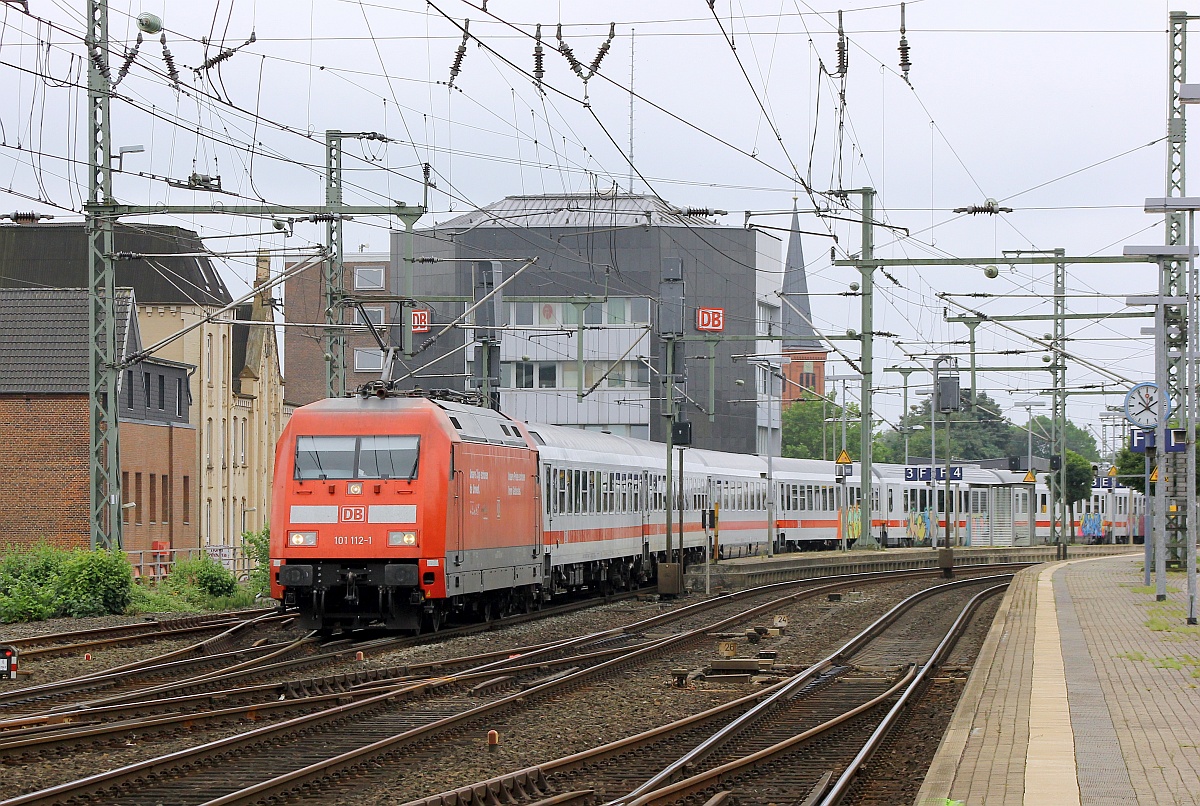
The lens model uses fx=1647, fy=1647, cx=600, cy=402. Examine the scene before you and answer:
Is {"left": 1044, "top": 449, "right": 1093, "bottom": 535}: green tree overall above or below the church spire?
below

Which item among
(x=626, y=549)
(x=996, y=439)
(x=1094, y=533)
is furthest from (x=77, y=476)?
(x=996, y=439)

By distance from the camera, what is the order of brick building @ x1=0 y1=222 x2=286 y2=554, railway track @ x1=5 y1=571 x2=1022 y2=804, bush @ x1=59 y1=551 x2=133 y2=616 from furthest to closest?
brick building @ x1=0 y1=222 x2=286 y2=554, bush @ x1=59 y1=551 x2=133 y2=616, railway track @ x1=5 y1=571 x2=1022 y2=804

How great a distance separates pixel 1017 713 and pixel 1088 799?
397cm

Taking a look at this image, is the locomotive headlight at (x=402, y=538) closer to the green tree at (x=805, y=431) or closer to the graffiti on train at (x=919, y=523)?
the graffiti on train at (x=919, y=523)

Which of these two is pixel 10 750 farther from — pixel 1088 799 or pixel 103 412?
pixel 103 412

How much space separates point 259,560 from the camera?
3325cm

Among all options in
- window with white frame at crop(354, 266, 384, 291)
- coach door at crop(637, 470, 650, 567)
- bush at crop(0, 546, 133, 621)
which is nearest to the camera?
bush at crop(0, 546, 133, 621)

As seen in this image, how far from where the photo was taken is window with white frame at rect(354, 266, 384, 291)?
93.9 m

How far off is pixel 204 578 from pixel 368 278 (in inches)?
2473

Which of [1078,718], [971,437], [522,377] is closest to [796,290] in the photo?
[971,437]

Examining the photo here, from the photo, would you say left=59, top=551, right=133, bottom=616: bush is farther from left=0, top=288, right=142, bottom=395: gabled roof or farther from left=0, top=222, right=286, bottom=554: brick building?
left=0, top=222, right=286, bottom=554: brick building

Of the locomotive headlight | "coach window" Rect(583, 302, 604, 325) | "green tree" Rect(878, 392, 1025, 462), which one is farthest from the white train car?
"green tree" Rect(878, 392, 1025, 462)

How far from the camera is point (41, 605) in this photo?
25844mm

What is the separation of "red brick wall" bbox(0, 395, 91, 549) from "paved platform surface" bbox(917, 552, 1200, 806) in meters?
28.5
